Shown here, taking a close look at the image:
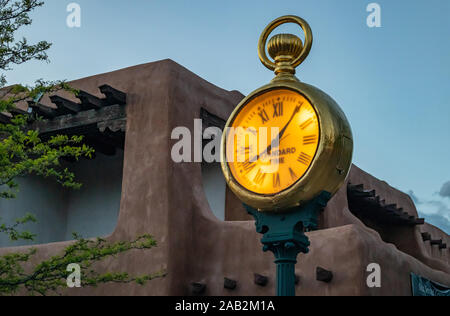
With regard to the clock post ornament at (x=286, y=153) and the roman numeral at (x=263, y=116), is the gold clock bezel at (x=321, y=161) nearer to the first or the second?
the clock post ornament at (x=286, y=153)

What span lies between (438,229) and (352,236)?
11229mm

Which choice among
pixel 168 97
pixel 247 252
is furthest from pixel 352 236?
pixel 168 97

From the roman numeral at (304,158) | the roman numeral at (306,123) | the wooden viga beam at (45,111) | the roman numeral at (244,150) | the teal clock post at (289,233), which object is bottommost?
the teal clock post at (289,233)

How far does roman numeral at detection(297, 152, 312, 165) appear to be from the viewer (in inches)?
134

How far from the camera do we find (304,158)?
11.3 ft

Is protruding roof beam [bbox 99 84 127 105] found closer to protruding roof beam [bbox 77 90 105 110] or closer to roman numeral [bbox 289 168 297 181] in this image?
protruding roof beam [bbox 77 90 105 110]

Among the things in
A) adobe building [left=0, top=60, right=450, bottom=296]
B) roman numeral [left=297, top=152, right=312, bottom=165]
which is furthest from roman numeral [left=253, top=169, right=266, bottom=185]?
adobe building [left=0, top=60, right=450, bottom=296]

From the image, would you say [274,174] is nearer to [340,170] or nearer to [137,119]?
[340,170]

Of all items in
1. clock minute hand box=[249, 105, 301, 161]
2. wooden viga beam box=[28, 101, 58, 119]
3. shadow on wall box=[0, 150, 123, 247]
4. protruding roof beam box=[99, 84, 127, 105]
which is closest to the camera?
clock minute hand box=[249, 105, 301, 161]

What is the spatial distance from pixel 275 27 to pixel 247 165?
0.88 m

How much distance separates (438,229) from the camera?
723 inches

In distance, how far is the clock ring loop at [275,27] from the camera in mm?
3699

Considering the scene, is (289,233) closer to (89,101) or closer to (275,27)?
(275,27)

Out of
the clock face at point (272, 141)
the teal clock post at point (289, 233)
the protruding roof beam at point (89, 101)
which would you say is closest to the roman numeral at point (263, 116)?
the clock face at point (272, 141)
